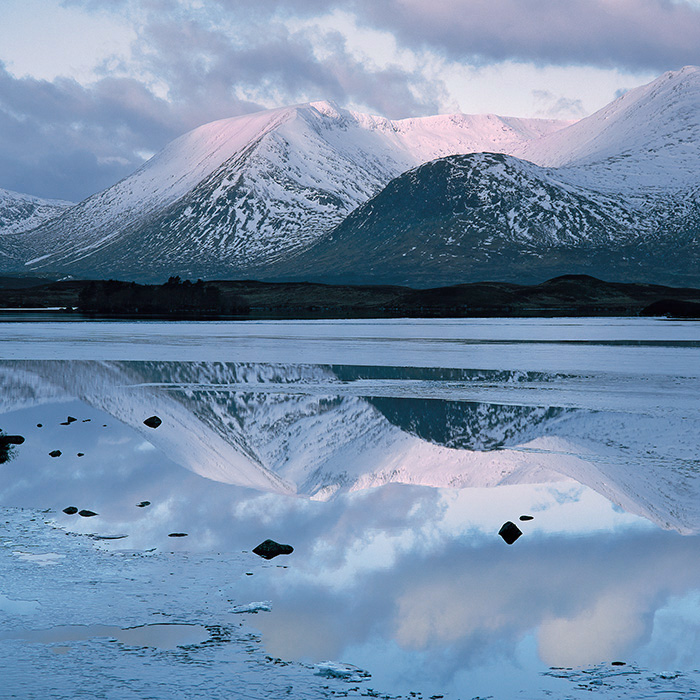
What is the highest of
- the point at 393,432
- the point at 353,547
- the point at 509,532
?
the point at 393,432

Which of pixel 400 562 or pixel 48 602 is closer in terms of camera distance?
pixel 48 602

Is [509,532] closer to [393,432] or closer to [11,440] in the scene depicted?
[393,432]

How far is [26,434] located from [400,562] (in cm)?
1920

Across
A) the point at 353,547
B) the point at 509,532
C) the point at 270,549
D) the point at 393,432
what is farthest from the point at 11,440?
the point at 509,532

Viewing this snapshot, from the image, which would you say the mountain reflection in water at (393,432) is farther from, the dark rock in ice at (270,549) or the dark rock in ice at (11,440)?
the dark rock in ice at (270,549)

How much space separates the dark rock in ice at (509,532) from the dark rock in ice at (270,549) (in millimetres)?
4325

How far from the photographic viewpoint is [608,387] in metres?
46.9

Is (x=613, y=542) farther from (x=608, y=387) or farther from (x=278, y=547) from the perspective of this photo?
(x=608, y=387)

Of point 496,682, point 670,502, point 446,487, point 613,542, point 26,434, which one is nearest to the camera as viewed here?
point 496,682

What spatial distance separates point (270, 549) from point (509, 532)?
4899 millimetres

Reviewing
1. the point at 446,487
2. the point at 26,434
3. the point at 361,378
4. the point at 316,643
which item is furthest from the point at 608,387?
the point at 316,643

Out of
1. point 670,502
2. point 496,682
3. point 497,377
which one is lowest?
point 496,682

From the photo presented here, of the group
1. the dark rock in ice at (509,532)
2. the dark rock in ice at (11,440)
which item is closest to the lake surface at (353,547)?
the dark rock in ice at (509,532)

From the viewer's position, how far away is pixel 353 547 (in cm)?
1842
